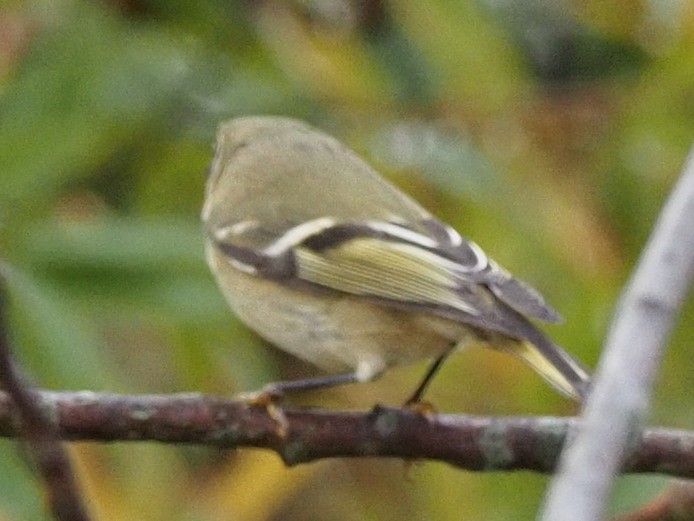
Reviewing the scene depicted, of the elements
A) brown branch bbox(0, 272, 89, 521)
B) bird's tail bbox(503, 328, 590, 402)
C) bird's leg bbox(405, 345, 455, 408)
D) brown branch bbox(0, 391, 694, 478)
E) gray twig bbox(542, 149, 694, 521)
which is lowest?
bird's leg bbox(405, 345, 455, 408)

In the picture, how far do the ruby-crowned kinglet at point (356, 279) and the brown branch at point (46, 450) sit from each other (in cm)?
84

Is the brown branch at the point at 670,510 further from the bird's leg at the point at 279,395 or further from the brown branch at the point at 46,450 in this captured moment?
the brown branch at the point at 46,450

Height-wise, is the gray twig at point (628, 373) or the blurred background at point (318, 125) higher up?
the gray twig at point (628, 373)

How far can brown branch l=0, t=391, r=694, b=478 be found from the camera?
1.36 m

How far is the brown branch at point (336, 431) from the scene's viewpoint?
4.46ft

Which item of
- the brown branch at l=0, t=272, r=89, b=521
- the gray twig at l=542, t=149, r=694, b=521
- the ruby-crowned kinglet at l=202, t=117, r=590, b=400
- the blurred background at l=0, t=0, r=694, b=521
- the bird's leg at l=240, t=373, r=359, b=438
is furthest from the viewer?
the blurred background at l=0, t=0, r=694, b=521

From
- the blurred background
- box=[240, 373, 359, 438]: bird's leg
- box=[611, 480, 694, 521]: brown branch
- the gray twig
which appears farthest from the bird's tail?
the gray twig

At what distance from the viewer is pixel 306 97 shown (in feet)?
8.33

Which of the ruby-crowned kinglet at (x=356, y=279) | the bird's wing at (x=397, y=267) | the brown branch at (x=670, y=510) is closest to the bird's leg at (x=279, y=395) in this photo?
the ruby-crowned kinglet at (x=356, y=279)

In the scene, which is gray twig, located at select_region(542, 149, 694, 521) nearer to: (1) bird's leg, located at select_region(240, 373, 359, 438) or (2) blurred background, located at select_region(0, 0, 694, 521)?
(1) bird's leg, located at select_region(240, 373, 359, 438)

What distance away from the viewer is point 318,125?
2572 millimetres

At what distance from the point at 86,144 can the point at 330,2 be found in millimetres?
683

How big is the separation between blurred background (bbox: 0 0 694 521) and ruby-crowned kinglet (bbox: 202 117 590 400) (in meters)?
0.24

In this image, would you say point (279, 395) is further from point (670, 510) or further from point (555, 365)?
point (670, 510)
